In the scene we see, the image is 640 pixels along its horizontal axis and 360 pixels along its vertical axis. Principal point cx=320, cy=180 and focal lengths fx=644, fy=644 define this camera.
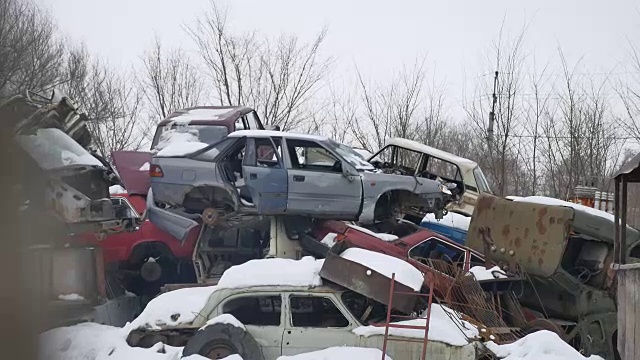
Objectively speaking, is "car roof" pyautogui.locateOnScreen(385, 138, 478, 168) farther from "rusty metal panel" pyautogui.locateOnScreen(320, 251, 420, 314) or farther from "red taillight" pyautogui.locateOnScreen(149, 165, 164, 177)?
"rusty metal panel" pyautogui.locateOnScreen(320, 251, 420, 314)

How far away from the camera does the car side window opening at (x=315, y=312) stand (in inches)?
254

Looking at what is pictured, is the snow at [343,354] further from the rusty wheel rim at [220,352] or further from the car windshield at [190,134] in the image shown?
the car windshield at [190,134]

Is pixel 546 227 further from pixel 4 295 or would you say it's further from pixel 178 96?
pixel 178 96

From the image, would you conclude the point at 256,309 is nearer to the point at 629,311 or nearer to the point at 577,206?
the point at 629,311

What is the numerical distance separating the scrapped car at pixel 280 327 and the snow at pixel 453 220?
5.14m

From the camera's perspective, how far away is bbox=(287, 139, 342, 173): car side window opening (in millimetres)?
10430

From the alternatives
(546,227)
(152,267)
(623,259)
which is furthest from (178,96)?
(623,259)

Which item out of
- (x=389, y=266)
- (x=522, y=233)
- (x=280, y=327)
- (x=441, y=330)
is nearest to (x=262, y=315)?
(x=280, y=327)

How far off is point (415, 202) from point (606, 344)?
12.2 feet

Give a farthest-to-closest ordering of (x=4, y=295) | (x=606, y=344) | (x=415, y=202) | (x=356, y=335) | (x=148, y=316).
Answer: (x=415, y=202) → (x=606, y=344) → (x=148, y=316) → (x=356, y=335) → (x=4, y=295)

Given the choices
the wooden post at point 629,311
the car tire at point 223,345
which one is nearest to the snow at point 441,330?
the car tire at point 223,345

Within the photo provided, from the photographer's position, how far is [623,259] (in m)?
6.46

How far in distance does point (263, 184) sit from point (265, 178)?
0.11m

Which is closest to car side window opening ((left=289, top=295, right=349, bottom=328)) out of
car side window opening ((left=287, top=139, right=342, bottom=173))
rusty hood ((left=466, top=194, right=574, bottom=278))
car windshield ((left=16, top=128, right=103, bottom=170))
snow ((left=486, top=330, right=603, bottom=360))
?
snow ((left=486, top=330, right=603, bottom=360))
